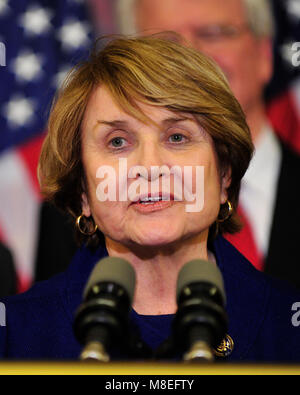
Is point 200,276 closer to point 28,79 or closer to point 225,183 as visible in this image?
point 225,183

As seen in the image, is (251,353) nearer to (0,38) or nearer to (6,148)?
(6,148)

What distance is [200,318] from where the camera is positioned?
757 mm

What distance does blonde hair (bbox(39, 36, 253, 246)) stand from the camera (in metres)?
1.22

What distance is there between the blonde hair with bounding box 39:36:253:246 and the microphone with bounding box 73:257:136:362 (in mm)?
464

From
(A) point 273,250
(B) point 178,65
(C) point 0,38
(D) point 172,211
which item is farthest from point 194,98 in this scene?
(C) point 0,38

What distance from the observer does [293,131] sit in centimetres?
248

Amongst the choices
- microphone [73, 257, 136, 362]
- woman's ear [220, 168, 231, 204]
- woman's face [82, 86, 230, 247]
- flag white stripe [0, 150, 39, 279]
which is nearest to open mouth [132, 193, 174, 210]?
woman's face [82, 86, 230, 247]

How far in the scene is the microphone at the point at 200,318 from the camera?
0.74 meters

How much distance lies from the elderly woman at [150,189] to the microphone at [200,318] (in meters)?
0.35

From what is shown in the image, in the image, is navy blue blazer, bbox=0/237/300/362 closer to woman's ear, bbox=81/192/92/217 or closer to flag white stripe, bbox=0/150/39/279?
woman's ear, bbox=81/192/92/217

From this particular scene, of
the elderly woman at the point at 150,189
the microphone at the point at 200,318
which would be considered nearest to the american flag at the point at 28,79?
the elderly woman at the point at 150,189

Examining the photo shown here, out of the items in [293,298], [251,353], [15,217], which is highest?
[15,217]

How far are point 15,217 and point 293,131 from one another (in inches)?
45.4

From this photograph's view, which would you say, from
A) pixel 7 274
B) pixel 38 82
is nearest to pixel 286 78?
pixel 38 82
